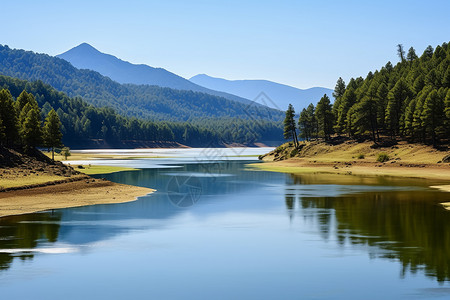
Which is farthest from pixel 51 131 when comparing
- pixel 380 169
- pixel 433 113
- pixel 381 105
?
pixel 381 105

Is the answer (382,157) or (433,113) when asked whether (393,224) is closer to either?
(382,157)

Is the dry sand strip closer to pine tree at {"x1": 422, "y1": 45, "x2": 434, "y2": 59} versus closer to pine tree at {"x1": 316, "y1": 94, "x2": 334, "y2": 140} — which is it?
pine tree at {"x1": 316, "y1": 94, "x2": 334, "y2": 140}

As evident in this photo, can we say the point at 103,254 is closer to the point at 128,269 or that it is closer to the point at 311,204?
the point at 128,269

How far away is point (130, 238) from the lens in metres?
35.9

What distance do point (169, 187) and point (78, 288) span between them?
48776 mm

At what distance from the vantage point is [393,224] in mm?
40188

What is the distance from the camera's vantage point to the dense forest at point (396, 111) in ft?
358

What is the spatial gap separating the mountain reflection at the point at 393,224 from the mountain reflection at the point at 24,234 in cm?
2033

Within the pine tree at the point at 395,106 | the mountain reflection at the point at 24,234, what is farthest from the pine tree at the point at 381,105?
the mountain reflection at the point at 24,234

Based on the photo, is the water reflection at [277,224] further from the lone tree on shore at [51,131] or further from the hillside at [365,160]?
the lone tree on shore at [51,131]

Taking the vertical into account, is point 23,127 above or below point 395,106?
below

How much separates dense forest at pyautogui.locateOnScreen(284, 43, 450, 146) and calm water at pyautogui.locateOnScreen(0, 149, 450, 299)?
196 feet

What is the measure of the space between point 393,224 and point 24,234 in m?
28.6

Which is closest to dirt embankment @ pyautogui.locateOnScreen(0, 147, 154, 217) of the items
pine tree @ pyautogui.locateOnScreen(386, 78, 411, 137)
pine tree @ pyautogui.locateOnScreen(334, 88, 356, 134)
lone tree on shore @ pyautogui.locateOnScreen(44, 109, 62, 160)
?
lone tree on shore @ pyautogui.locateOnScreen(44, 109, 62, 160)
